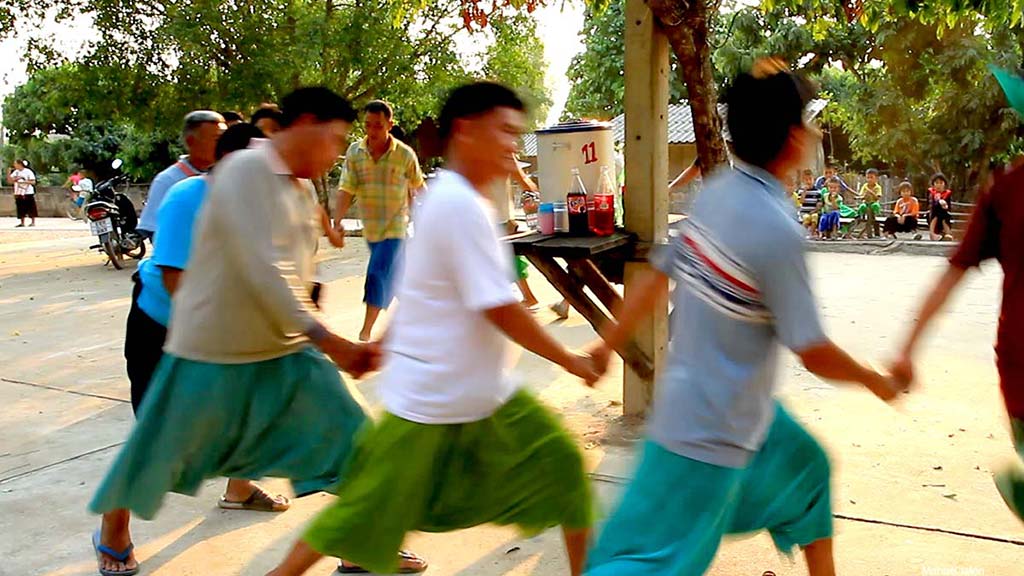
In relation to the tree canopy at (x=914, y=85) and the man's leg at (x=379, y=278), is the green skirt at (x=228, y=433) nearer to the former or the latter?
the man's leg at (x=379, y=278)

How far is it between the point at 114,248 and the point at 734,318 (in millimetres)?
11560

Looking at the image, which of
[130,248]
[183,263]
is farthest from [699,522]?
[130,248]

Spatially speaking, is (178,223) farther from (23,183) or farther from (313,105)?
(23,183)

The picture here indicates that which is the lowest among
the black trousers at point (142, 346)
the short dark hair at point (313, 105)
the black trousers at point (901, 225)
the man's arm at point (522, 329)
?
the black trousers at point (901, 225)

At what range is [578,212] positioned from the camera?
14.9 feet

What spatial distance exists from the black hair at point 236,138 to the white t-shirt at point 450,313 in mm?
1274

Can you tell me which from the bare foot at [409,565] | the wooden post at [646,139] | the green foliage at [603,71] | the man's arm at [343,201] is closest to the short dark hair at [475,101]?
the bare foot at [409,565]

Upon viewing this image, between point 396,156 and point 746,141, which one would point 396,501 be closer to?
point 746,141

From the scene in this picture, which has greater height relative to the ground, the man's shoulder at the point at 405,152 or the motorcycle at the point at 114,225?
the man's shoulder at the point at 405,152

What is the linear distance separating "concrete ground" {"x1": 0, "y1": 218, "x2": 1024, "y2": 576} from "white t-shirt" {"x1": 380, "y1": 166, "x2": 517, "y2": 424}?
60 centimetres

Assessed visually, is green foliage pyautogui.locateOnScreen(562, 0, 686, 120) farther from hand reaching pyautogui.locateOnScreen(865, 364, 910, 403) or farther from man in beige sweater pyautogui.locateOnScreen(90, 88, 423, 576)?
hand reaching pyautogui.locateOnScreen(865, 364, 910, 403)

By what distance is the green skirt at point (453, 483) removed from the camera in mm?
2396

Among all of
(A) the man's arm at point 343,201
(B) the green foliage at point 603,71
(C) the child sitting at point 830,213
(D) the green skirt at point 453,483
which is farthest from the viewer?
(B) the green foliage at point 603,71

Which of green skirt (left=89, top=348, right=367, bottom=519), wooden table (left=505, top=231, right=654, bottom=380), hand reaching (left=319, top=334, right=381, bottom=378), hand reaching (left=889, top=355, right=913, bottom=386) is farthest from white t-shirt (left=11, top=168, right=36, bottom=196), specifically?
hand reaching (left=889, top=355, right=913, bottom=386)
